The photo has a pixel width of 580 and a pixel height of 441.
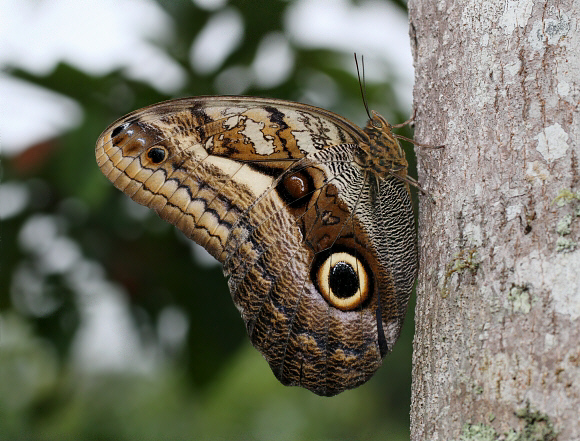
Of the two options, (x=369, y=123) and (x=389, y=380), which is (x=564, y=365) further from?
(x=389, y=380)

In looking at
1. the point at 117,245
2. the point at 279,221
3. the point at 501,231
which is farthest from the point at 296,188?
the point at 117,245

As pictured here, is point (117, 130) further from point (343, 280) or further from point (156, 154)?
point (343, 280)

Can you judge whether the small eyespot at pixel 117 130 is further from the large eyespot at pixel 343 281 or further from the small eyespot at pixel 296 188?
the large eyespot at pixel 343 281

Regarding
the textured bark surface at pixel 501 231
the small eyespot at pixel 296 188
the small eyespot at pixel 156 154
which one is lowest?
the small eyespot at pixel 296 188

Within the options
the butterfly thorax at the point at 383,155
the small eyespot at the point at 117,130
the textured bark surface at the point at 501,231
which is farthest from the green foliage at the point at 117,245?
the textured bark surface at the point at 501,231

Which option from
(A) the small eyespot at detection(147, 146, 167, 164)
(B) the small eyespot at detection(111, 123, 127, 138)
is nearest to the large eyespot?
(A) the small eyespot at detection(147, 146, 167, 164)

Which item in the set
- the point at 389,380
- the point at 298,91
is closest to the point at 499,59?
the point at 298,91
